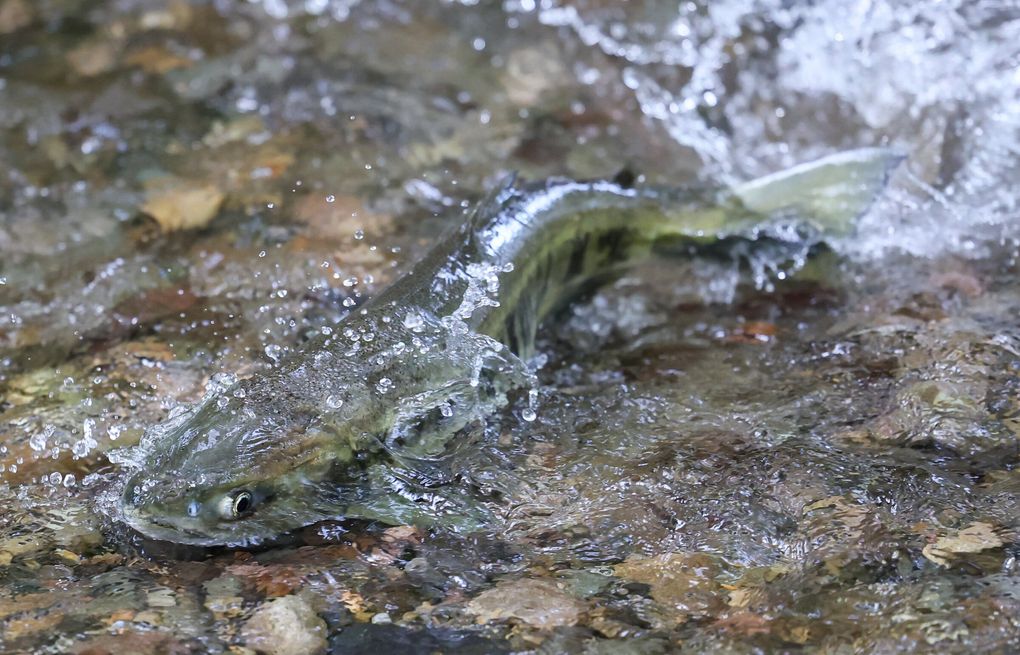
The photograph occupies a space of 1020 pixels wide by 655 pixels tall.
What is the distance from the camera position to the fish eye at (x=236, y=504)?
2.76m

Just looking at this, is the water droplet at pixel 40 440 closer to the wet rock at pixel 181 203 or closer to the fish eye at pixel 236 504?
the fish eye at pixel 236 504

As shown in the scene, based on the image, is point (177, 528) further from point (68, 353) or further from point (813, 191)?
point (813, 191)

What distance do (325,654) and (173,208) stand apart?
9.75ft

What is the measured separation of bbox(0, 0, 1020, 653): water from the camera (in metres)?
2.58

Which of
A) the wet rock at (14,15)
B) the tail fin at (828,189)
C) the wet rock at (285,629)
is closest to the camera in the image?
the wet rock at (285,629)

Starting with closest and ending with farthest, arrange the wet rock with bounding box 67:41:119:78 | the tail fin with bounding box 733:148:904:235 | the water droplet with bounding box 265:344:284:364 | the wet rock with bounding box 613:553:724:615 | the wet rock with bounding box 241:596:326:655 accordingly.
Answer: the wet rock with bounding box 241:596:326:655 < the wet rock with bounding box 613:553:724:615 < the water droplet with bounding box 265:344:284:364 < the tail fin with bounding box 733:148:904:235 < the wet rock with bounding box 67:41:119:78

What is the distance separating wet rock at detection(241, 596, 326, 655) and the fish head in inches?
12.5

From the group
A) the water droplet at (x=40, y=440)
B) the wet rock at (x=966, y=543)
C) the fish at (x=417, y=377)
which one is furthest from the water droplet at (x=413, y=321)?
the wet rock at (x=966, y=543)

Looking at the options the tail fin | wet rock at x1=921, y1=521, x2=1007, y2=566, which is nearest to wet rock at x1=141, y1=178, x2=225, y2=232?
the tail fin

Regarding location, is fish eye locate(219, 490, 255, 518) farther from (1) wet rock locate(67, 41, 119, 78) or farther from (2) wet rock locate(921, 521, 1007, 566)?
(1) wet rock locate(67, 41, 119, 78)

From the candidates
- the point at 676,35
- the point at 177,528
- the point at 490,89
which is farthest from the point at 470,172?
the point at 177,528

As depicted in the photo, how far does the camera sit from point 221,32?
6449mm

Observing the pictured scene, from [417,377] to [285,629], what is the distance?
3.16ft

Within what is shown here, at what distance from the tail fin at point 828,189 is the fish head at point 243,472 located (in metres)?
2.22
